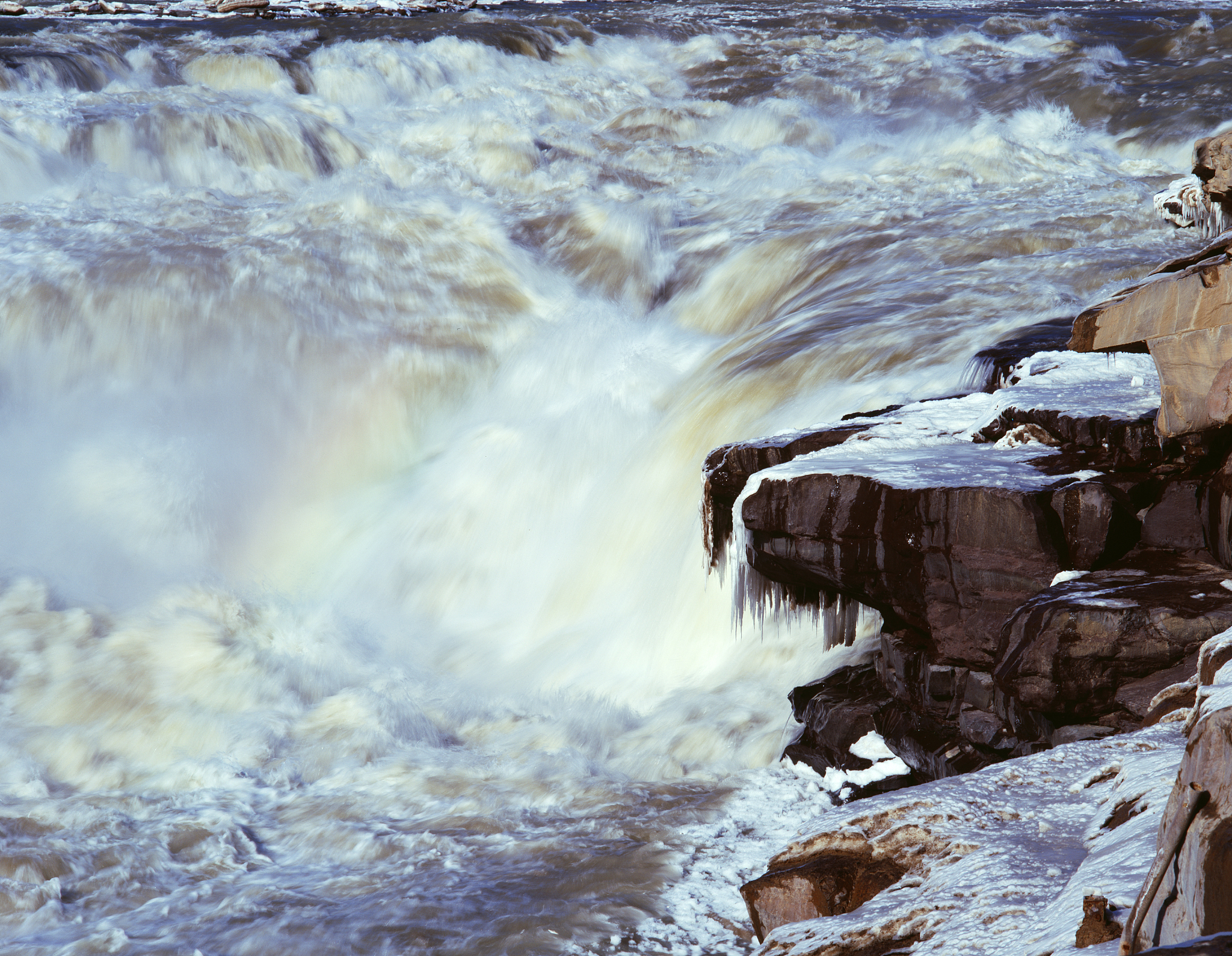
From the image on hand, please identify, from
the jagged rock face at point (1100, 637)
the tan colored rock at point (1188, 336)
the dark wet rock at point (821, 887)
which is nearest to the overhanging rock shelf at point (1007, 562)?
the jagged rock face at point (1100, 637)

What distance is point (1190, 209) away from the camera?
336 inches

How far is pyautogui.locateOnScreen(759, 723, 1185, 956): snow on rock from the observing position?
7.11ft

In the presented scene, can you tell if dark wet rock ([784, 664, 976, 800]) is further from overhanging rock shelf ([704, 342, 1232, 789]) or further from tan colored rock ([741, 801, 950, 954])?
tan colored rock ([741, 801, 950, 954])

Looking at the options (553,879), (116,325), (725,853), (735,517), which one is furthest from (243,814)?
(116,325)

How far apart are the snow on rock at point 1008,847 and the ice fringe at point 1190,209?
6.46 metres

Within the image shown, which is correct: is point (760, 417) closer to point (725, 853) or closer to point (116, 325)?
point (725, 853)

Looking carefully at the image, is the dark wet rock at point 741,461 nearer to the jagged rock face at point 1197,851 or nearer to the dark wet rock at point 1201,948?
the jagged rock face at point 1197,851

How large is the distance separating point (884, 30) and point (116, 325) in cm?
1361

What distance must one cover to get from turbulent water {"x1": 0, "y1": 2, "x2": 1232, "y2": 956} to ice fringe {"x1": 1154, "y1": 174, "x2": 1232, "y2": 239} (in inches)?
9.2

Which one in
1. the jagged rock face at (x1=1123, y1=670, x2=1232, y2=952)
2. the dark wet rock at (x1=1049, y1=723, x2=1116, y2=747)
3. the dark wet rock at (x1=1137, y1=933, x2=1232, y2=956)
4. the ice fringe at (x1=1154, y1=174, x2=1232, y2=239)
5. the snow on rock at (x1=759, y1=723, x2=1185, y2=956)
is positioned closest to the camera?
the dark wet rock at (x1=1137, y1=933, x2=1232, y2=956)

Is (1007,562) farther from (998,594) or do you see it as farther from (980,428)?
(980,428)

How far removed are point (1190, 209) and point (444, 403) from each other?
6.15 m

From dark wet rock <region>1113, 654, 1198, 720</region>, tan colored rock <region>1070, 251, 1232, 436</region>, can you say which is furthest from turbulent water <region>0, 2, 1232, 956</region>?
tan colored rock <region>1070, 251, 1232, 436</region>

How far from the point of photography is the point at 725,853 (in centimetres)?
397
